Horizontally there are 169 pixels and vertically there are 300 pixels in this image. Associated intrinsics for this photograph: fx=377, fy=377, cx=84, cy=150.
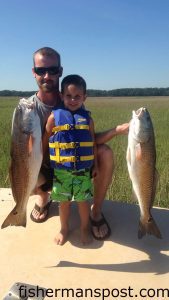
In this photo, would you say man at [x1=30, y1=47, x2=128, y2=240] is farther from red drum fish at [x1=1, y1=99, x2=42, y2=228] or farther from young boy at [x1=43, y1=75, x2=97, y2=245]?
red drum fish at [x1=1, y1=99, x2=42, y2=228]

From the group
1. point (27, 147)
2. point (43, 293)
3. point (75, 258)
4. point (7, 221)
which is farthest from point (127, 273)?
point (27, 147)

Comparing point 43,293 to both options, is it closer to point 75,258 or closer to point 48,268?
point 48,268

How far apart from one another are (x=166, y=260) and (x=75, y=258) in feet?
3.19

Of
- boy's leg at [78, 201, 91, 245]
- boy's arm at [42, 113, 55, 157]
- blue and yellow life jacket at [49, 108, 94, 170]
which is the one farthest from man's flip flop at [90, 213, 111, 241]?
boy's arm at [42, 113, 55, 157]

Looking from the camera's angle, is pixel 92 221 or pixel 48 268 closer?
pixel 48 268

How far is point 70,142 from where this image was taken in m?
4.11

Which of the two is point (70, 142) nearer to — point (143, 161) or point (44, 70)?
point (143, 161)

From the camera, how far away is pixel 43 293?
3.45 metres

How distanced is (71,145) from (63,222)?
946 millimetres

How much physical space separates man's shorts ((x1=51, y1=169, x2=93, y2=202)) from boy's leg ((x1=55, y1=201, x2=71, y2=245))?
0.11 meters

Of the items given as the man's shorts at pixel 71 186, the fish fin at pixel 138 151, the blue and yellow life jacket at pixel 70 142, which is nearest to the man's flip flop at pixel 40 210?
the man's shorts at pixel 71 186

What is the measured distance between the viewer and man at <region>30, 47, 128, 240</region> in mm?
4492

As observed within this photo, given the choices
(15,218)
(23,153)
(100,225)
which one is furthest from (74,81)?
(100,225)

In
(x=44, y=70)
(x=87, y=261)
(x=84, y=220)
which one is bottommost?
(x=87, y=261)
